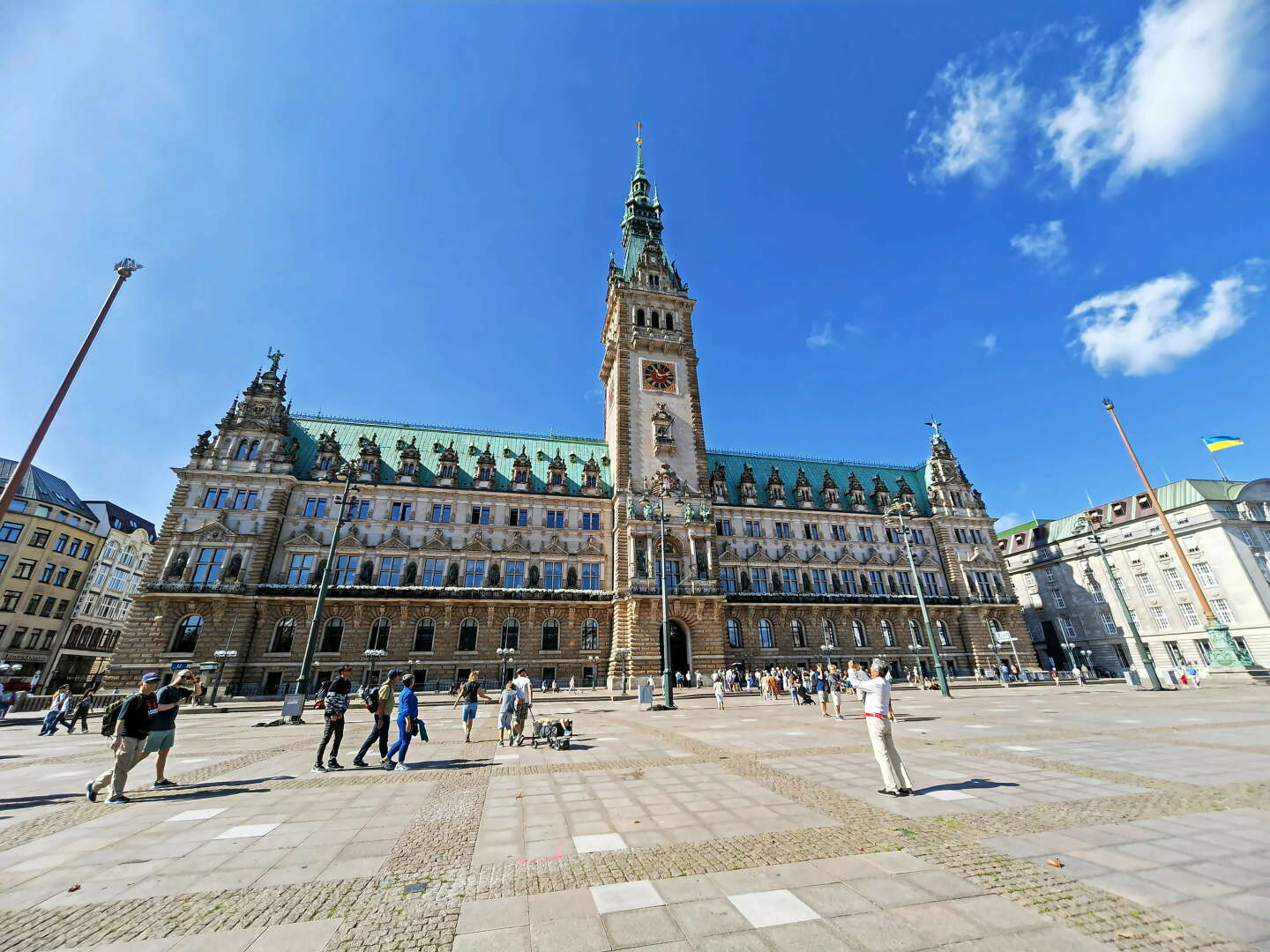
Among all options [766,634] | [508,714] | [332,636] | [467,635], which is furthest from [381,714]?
[766,634]

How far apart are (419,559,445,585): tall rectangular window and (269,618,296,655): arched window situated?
354 inches

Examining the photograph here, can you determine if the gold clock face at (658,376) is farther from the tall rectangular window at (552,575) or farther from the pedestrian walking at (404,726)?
the pedestrian walking at (404,726)

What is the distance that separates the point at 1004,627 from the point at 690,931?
58.6 m

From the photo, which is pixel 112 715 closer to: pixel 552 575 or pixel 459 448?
pixel 552 575

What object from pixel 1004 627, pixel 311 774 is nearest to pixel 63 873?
pixel 311 774

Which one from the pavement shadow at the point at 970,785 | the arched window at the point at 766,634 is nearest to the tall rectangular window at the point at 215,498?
the arched window at the point at 766,634

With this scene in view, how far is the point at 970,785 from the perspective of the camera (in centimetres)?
847

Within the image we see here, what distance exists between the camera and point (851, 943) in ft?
12.7

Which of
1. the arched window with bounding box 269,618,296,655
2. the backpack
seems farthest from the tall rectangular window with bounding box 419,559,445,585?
the backpack

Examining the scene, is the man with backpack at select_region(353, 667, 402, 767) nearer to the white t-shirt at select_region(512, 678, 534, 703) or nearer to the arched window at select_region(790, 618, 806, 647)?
the white t-shirt at select_region(512, 678, 534, 703)

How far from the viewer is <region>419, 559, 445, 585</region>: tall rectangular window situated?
1608 inches

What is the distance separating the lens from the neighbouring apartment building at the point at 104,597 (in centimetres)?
5138

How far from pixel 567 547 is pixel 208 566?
26.3 metres

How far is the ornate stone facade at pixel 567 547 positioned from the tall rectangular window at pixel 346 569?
21 cm
